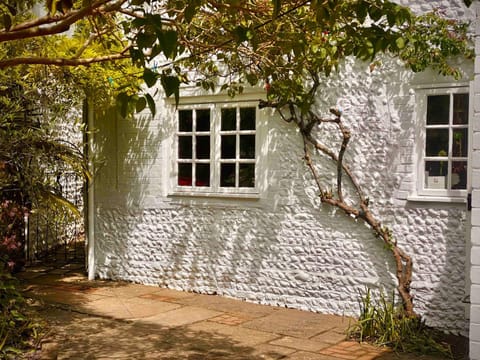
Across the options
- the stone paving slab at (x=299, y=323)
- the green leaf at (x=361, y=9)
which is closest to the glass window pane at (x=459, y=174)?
the stone paving slab at (x=299, y=323)

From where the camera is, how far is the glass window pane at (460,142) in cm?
672

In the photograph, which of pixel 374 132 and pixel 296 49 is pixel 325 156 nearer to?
pixel 374 132

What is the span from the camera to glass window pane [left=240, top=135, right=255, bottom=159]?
8.45 meters

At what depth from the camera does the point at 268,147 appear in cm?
819

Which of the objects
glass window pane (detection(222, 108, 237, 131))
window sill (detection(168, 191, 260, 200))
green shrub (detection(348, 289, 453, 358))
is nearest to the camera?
green shrub (detection(348, 289, 453, 358))

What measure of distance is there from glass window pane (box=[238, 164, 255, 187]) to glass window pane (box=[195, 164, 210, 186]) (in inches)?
22.8

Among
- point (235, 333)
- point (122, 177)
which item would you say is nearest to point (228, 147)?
point (122, 177)

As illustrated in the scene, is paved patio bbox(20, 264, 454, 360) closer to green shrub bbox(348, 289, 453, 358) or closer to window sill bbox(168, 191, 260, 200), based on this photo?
green shrub bbox(348, 289, 453, 358)

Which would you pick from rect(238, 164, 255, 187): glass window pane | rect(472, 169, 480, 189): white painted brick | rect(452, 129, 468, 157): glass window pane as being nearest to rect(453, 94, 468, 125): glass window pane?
rect(452, 129, 468, 157): glass window pane

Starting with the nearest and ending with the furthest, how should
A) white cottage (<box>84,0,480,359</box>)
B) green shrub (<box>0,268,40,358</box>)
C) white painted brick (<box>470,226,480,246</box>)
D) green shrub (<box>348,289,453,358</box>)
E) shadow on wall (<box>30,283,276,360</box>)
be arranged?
white painted brick (<box>470,226,480,246</box>) < green shrub (<box>0,268,40,358</box>) < shadow on wall (<box>30,283,276,360</box>) < green shrub (<box>348,289,453,358</box>) < white cottage (<box>84,0,480,359</box>)

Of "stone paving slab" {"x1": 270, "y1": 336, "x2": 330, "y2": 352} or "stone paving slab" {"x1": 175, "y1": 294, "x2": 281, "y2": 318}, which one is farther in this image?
"stone paving slab" {"x1": 175, "y1": 294, "x2": 281, "y2": 318}

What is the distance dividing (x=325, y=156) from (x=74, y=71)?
3.55 m

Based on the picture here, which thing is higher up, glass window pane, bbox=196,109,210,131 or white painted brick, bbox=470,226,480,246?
glass window pane, bbox=196,109,210,131

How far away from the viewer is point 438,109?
6910 millimetres
